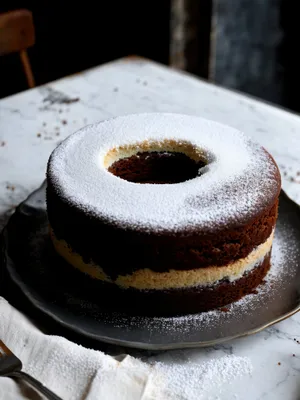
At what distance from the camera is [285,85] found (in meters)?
3.38

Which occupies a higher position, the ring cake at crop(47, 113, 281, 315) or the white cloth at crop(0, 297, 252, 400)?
the ring cake at crop(47, 113, 281, 315)

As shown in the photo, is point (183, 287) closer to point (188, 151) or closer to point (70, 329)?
point (70, 329)

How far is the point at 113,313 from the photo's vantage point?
1.04 metres

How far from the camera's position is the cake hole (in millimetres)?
1216

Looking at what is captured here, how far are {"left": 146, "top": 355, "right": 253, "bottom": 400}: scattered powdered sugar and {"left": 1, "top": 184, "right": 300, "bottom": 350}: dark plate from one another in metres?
0.04

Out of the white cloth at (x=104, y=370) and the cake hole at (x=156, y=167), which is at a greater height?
the cake hole at (x=156, y=167)

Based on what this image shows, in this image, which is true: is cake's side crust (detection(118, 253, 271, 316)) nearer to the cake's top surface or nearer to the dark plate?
the dark plate

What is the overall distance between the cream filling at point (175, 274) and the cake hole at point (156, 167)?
0.22 meters

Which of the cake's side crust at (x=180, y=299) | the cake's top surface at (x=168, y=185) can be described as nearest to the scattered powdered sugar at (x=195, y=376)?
the cake's side crust at (x=180, y=299)

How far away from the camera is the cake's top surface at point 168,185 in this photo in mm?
983

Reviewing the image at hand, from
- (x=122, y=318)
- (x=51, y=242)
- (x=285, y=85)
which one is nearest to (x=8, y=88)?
(x=285, y=85)

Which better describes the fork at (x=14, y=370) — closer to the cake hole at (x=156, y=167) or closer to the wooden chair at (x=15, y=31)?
the cake hole at (x=156, y=167)

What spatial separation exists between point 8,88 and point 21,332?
2409mm

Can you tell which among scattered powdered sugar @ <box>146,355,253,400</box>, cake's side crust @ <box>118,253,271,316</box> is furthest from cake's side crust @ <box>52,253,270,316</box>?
scattered powdered sugar @ <box>146,355,253,400</box>
